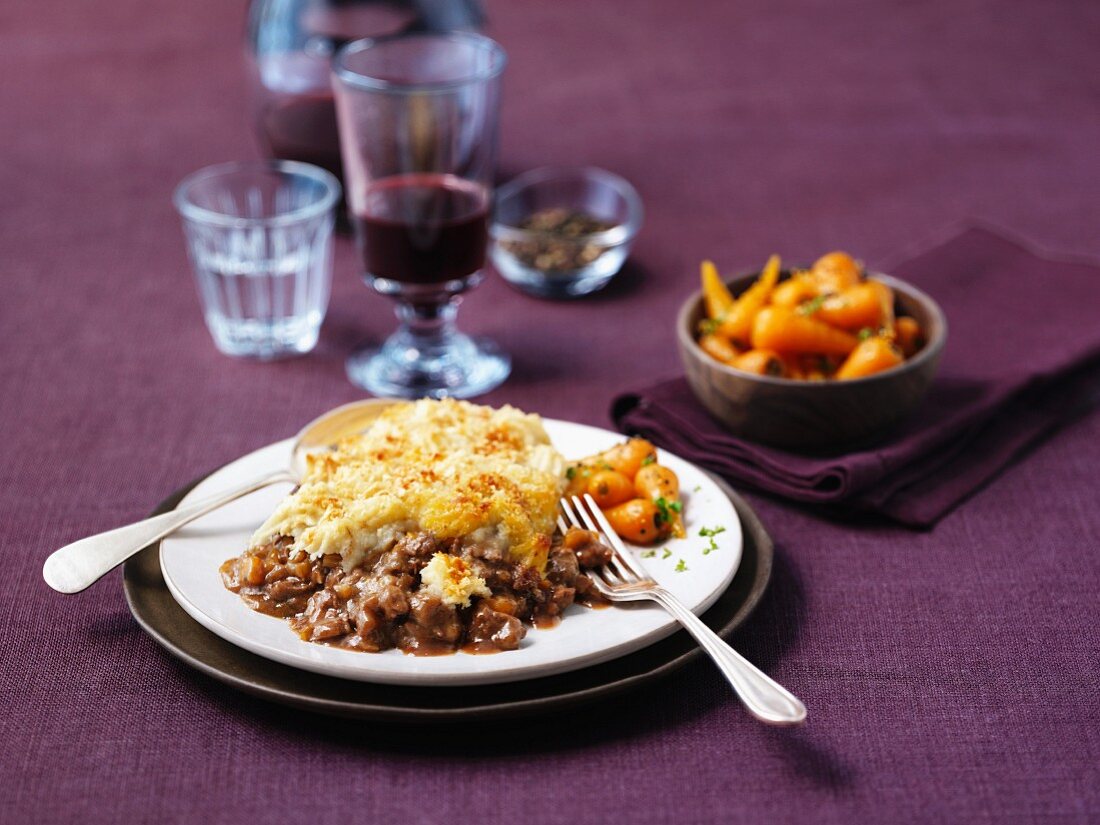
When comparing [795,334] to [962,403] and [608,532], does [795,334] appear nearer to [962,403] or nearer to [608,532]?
[962,403]

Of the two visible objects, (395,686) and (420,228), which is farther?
(420,228)

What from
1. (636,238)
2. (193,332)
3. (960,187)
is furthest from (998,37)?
(193,332)

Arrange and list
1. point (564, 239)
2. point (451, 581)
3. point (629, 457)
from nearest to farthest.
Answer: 1. point (451, 581)
2. point (629, 457)
3. point (564, 239)

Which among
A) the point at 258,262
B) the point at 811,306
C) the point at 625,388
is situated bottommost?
the point at 625,388

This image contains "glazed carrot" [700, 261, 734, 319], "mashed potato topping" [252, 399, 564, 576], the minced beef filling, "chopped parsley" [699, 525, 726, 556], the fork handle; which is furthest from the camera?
"glazed carrot" [700, 261, 734, 319]

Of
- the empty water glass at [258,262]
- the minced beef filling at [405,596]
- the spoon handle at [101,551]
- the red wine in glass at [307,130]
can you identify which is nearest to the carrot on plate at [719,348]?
the minced beef filling at [405,596]

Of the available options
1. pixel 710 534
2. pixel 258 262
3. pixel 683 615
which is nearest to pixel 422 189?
pixel 258 262

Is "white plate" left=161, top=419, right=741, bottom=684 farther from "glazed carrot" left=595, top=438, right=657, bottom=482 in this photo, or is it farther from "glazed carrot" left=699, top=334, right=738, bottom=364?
"glazed carrot" left=699, top=334, right=738, bottom=364

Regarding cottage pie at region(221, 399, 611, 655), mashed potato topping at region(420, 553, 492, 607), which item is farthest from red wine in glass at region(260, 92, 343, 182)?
mashed potato topping at region(420, 553, 492, 607)
